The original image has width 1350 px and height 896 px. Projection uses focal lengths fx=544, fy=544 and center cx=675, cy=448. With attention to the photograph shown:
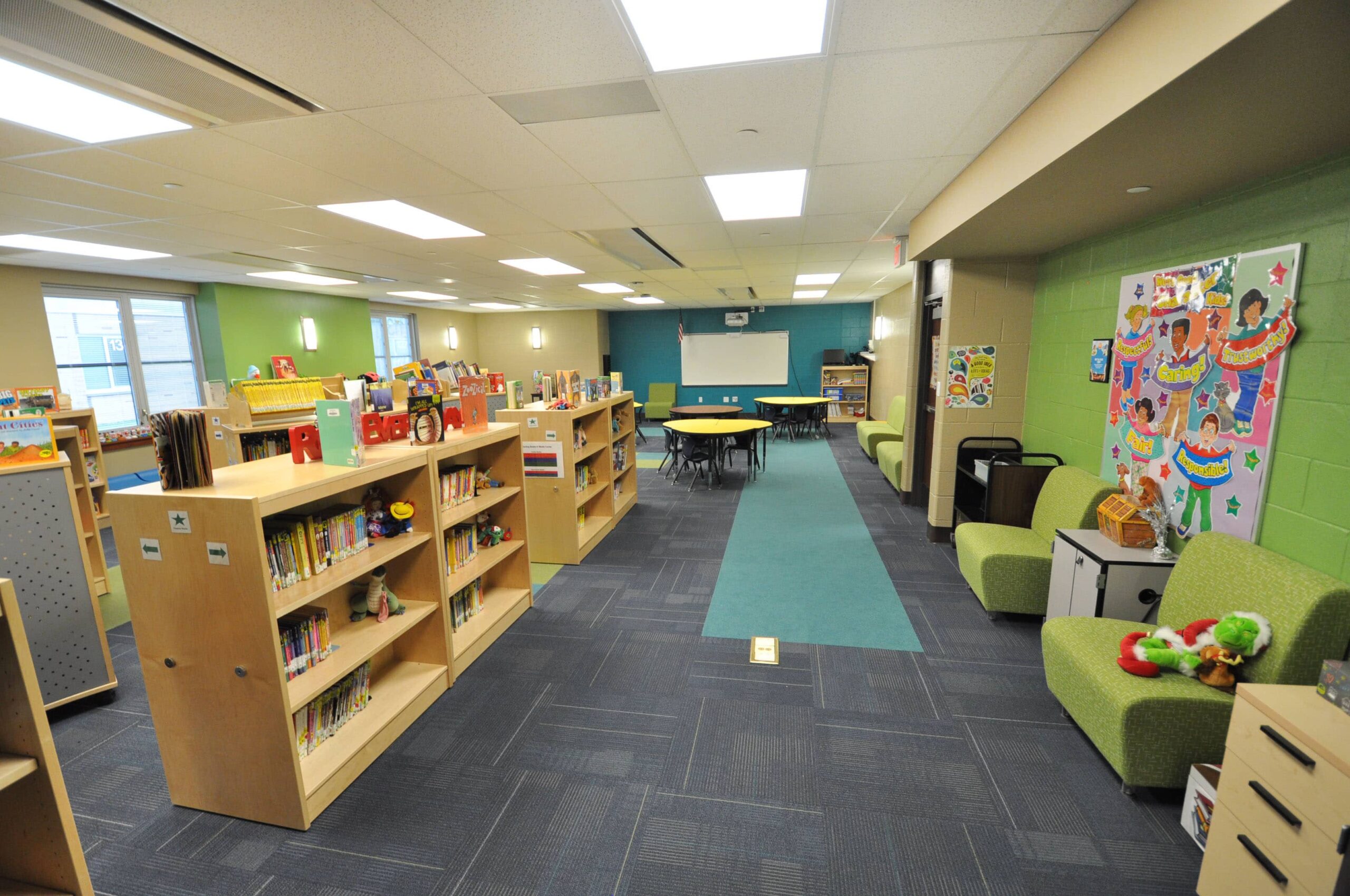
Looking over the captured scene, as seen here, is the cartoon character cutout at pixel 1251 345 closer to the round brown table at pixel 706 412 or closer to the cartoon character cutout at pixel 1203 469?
the cartoon character cutout at pixel 1203 469

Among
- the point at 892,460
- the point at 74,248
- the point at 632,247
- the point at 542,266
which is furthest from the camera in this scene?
the point at 892,460

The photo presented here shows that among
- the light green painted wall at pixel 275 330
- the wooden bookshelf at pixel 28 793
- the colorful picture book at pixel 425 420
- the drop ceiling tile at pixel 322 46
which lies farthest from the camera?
the light green painted wall at pixel 275 330

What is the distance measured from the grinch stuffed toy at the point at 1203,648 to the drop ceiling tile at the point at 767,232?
322 cm

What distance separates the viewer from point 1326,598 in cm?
177

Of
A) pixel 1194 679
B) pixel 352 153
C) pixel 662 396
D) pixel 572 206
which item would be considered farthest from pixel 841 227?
pixel 662 396

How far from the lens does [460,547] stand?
320 cm

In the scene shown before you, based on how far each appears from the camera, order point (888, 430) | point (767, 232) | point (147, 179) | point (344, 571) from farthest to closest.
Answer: point (888, 430) → point (767, 232) → point (147, 179) → point (344, 571)

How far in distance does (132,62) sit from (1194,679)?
14.0 ft

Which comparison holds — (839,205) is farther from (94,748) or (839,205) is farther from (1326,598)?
(94,748)

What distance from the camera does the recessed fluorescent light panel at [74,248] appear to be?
4.16 meters

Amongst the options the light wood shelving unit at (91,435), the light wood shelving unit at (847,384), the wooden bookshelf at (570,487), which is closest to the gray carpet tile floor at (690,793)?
the wooden bookshelf at (570,487)

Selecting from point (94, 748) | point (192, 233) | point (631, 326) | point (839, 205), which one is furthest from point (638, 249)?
point (631, 326)

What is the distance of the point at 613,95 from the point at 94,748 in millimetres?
3608

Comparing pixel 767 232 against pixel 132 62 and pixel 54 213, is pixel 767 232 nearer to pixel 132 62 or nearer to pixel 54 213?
pixel 132 62
